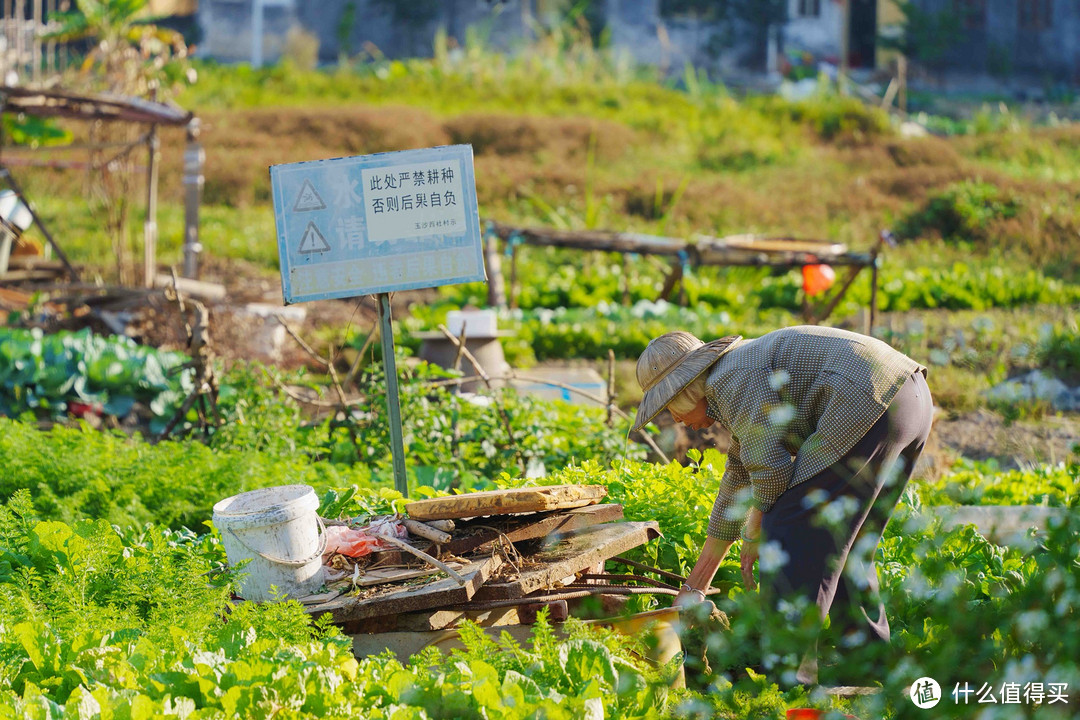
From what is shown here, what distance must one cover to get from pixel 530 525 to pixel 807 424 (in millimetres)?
961

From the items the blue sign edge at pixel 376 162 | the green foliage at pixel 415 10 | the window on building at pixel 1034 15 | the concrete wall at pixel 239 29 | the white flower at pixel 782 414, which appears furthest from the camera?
the window on building at pixel 1034 15

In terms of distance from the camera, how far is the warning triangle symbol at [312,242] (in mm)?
4020

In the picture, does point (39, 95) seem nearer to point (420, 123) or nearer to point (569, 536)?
point (569, 536)

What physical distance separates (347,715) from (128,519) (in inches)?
82.0

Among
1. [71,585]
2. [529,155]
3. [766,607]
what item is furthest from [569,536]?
[529,155]

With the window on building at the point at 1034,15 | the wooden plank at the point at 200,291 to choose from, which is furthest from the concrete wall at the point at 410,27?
the wooden plank at the point at 200,291

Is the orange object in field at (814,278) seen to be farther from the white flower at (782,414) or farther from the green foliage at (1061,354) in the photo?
the white flower at (782,414)

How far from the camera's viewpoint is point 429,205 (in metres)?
4.08

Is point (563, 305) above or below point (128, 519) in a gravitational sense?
below

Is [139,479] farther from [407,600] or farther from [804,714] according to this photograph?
[804,714]

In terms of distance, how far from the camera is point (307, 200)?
158 inches

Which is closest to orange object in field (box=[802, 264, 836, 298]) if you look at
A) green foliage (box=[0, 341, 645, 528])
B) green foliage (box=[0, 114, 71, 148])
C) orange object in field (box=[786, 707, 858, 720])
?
green foliage (box=[0, 341, 645, 528])

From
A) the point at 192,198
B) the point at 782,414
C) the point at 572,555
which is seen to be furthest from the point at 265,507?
the point at 192,198

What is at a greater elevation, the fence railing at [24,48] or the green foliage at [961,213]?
the fence railing at [24,48]
